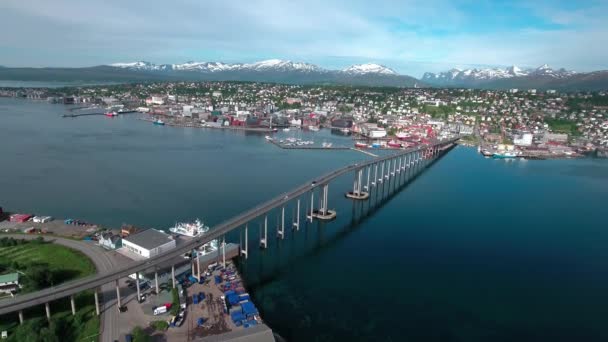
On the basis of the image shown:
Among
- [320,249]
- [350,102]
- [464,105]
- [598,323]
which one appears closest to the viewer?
[598,323]

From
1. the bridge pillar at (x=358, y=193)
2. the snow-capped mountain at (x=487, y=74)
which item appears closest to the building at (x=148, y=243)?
the bridge pillar at (x=358, y=193)

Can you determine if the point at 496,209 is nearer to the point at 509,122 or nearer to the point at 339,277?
the point at 339,277

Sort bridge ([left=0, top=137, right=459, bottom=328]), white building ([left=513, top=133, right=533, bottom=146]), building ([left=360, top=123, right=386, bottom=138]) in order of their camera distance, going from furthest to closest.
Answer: building ([left=360, top=123, right=386, bottom=138]), white building ([left=513, top=133, right=533, bottom=146]), bridge ([left=0, top=137, right=459, bottom=328])

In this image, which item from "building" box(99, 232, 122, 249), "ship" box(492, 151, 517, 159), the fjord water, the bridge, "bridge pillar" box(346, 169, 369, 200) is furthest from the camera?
"ship" box(492, 151, 517, 159)

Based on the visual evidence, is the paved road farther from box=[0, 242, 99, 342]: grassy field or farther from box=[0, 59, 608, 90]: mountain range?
box=[0, 59, 608, 90]: mountain range

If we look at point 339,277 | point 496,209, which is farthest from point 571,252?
point 339,277

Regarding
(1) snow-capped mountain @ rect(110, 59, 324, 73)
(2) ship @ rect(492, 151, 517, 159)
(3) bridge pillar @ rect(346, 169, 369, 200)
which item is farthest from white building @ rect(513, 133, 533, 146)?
(1) snow-capped mountain @ rect(110, 59, 324, 73)
